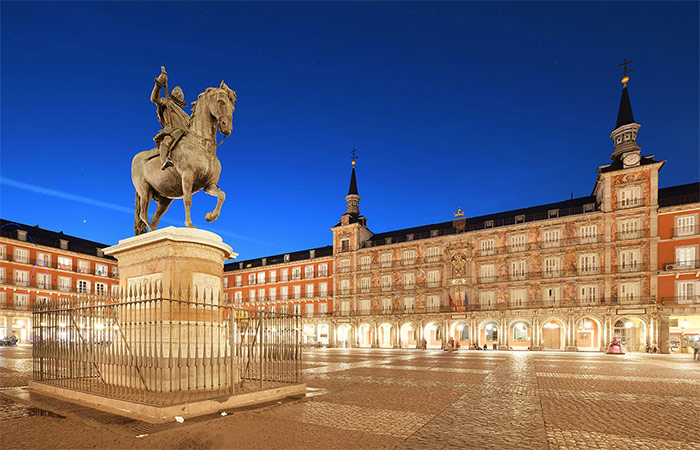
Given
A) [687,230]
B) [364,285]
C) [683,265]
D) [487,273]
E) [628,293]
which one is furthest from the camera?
[364,285]

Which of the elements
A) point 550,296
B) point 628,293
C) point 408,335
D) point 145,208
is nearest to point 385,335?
point 408,335

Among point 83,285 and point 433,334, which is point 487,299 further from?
point 83,285

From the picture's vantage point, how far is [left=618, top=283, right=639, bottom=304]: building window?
3241cm

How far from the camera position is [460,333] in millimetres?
41125

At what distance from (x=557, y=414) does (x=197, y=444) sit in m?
5.25

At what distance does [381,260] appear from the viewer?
149 ft

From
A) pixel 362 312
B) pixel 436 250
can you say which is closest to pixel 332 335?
pixel 362 312

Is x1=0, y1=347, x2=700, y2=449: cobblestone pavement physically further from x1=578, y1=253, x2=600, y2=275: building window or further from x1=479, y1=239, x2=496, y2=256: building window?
x1=479, y1=239, x2=496, y2=256: building window

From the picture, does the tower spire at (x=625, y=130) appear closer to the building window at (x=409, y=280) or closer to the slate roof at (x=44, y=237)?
the building window at (x=409, y=280)

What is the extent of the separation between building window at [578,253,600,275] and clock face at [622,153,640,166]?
26.2 feet

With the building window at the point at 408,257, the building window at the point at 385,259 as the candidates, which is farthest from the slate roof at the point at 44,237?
the building window at the point at 408,257

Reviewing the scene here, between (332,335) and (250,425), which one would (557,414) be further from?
(332,335)

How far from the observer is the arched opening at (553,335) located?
3500 cm

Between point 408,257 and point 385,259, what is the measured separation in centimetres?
272
